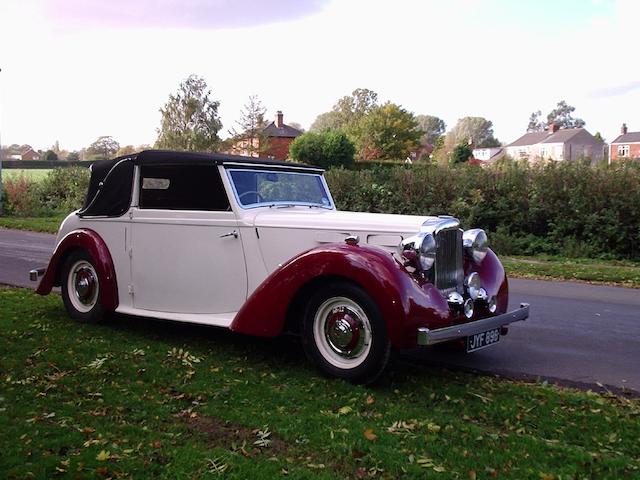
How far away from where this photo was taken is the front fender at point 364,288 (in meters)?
4.67

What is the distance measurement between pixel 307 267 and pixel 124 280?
244cm

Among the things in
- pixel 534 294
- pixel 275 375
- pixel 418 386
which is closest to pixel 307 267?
pixel 275 375

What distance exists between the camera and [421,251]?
495cm

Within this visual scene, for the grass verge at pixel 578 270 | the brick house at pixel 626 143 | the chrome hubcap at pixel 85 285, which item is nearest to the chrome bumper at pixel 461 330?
the chrome hubcap at pixel 85 285

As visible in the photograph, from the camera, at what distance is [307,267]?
16.6ft

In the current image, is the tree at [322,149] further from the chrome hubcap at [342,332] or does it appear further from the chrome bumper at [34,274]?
the chrome hubcap at [342,332]

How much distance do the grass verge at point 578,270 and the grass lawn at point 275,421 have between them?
24.2 ft

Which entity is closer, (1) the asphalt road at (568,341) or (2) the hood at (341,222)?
(2) the hood at (341,222)

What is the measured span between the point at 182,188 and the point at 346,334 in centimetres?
238

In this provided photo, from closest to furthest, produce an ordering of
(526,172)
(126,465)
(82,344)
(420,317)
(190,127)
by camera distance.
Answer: (126,465) → (420,317) → (82,344) → (526,172) → (190,127)

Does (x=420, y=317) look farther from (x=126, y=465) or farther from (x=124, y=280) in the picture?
(x=124, y=280)

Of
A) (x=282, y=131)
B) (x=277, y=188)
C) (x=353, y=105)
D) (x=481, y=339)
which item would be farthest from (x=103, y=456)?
(x=353, y=105)

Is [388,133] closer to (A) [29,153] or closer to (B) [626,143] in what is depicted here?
(A) [29,153]

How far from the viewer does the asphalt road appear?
552 cm
